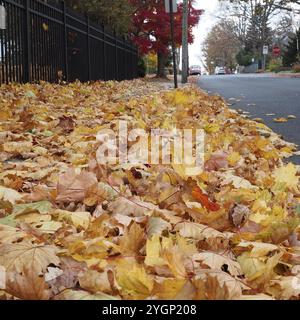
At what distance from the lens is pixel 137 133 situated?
4.10m

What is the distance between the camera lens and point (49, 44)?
37.4ft

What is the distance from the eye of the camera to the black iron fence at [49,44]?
9.07 m

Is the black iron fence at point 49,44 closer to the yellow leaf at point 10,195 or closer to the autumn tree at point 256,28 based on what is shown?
the yellow leaf at point 10,195

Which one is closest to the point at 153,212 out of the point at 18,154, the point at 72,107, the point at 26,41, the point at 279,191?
the point at 279,191

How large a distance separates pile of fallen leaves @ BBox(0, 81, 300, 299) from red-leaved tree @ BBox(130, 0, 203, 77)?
29892 millimetres

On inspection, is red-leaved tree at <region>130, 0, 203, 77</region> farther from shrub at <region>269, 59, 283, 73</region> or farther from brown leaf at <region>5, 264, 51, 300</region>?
brown leaf at <region>5, 264, 51, 300</region>

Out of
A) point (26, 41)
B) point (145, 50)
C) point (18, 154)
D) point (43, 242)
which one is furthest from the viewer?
point (145, 50)

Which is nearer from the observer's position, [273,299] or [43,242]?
[273,299]

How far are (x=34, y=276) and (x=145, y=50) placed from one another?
107ft

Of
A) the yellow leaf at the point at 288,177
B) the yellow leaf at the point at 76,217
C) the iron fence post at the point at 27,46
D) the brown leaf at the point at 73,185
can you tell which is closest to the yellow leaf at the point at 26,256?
the yellow leaf at the point at 76,217

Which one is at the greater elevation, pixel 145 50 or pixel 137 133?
pixel 145 50

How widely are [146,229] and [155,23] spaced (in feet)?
105

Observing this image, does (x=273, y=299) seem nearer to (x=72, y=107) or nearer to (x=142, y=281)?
(x=142, y=281)

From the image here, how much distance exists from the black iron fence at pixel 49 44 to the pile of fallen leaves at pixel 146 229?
227 inches
